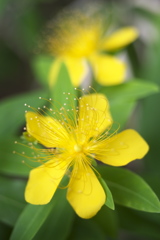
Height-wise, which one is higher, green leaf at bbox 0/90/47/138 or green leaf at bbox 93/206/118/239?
green leaf at bbox 0/90/47/138

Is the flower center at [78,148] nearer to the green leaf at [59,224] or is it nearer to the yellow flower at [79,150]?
the yellow flower at [79,150]

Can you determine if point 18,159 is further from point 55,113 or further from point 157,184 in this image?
point 157,184

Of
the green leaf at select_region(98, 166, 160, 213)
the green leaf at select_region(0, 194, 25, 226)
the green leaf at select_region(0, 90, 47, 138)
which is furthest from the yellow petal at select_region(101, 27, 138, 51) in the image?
the green leaf at select_region(0, 194, 25, 226)

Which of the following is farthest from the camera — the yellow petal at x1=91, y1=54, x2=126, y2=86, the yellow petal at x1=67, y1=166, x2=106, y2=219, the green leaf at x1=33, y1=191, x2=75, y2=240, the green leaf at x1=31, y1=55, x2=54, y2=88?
the green leaf at x1=31, y1=55, x2=54, y2=88

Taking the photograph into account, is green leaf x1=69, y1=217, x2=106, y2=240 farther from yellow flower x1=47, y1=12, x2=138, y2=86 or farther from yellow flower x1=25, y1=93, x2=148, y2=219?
yellow flower x1=47, y1=12, x2=138, y2=86

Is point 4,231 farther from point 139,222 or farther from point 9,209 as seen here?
point 139,222
